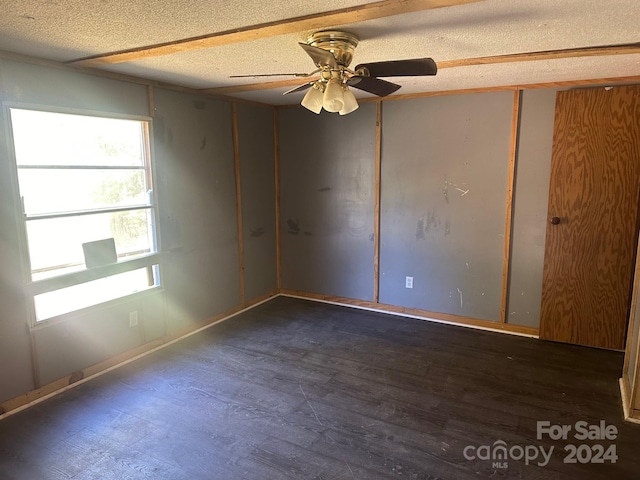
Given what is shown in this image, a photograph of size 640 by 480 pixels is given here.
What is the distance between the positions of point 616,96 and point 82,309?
14.3 feet

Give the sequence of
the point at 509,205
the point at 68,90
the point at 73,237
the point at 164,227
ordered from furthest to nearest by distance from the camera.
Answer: the point at 509,205
the point at 164,227
the point at 73,237
the point at 68,90

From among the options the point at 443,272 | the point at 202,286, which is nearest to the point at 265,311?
the point at 202,286

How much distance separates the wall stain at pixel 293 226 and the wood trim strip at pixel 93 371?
3.97 ft

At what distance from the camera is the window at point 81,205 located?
2.80 metres

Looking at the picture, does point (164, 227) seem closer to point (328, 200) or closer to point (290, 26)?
point (328, 200)

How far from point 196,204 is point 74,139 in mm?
1217

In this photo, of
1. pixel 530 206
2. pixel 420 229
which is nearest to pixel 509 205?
pixel 530 206

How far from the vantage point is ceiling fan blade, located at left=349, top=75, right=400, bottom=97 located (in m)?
2.24

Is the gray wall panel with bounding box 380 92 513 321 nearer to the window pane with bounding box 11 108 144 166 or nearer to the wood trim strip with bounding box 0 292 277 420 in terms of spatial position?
the wood trim strip with bounding box 0 292 277 420

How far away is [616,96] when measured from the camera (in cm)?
333

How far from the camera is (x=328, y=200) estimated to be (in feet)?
15.7

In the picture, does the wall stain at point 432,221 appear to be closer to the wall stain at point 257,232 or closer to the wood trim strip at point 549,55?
Answer: the wood trim strip at point 549,55

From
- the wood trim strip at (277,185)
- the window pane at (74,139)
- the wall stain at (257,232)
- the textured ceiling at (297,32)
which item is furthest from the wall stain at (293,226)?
the textured ceiling at (297,32)

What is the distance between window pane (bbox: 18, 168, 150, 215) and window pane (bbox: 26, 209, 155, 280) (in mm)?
79
